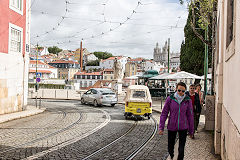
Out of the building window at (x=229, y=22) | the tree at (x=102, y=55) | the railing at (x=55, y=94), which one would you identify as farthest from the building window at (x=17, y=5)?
the tree at (x=102, y=55)

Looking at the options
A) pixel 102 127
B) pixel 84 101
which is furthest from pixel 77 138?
pixel 84 101

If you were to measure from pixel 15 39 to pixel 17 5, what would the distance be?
2.17 metres

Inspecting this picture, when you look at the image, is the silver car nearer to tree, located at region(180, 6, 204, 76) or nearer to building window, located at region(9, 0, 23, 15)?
building window, located at region(9, 0, 23, 15)

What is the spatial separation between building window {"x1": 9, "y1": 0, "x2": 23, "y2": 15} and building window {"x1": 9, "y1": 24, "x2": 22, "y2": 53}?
1.05 m

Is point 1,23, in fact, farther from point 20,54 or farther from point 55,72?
point 55,72

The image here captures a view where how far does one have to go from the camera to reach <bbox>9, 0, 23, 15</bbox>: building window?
15086 millimetres

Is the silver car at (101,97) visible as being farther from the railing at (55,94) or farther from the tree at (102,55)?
the tree at (102,55)

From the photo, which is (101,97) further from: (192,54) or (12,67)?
(192,54)

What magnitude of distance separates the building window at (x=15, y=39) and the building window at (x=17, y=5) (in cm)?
105

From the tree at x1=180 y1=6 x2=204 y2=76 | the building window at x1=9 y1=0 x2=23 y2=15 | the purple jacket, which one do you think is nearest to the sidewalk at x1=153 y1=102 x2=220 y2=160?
the purple jacket

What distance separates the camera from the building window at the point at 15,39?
50.2 feet

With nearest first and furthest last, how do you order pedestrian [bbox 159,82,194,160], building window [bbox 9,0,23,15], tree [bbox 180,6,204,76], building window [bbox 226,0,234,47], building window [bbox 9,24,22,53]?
pedestrian [bbox 159,82,194,160]
building window [bbox 226,0,234,47]
building window [bbox 9,0,23,15]
building window [bbox 9,24,22,53]
tree [bbox 180,6,204,76]

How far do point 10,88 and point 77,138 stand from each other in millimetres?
8189

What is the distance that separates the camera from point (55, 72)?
3976 inches
